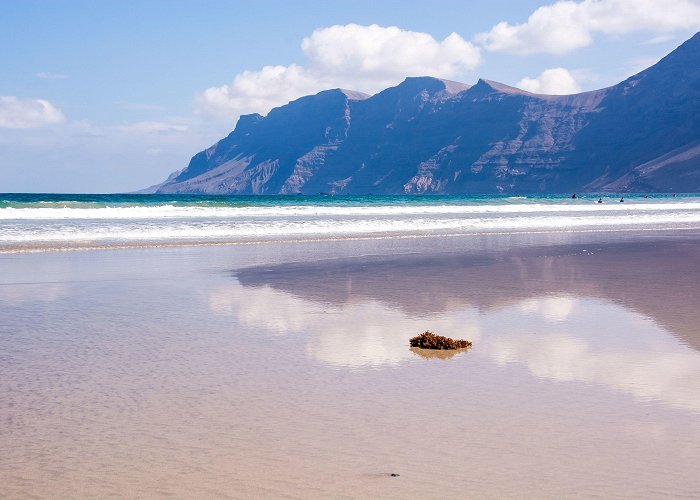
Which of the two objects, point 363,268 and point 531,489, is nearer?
point 531,489

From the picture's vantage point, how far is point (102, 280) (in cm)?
1554

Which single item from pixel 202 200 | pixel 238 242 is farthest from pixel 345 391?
pixel 202 200

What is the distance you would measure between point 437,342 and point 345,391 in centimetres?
225

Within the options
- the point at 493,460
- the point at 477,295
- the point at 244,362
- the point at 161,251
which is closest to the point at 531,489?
the point at 493,460

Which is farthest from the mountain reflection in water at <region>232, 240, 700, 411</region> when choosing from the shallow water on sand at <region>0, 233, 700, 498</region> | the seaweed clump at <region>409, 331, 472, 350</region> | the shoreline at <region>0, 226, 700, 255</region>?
the shoreline at <region>0, 226, 700, 255</region>

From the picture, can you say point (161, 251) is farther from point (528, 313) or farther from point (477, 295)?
point (528, 313)

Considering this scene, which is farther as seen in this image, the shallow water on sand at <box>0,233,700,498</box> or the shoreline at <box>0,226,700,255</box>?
the shoreline at <box>0,226,700,255</box>

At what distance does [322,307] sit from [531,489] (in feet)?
25.3

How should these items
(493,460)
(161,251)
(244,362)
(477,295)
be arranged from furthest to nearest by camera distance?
(161,251) → (477,295) → (244,362) → (493,460)

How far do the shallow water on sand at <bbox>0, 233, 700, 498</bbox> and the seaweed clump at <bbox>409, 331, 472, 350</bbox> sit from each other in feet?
0.89

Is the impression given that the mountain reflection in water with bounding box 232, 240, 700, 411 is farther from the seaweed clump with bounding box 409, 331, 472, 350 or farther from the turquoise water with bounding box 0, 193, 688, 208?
the turquoise water with bounding box 0, 193, 688, 208

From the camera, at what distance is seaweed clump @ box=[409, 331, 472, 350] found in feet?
28.2

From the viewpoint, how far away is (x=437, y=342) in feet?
28.3

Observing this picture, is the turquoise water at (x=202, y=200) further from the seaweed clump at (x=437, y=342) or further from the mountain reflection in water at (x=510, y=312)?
the seaweed clump at (x=437, y=342)
